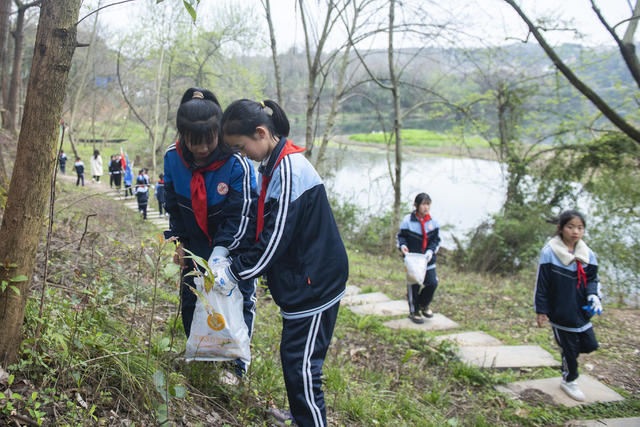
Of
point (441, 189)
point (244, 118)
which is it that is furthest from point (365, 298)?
point (441, 189)

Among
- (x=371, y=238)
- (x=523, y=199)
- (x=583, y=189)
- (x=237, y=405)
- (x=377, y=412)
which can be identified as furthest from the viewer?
(x=371, y=238)

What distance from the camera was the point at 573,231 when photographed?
3871 millimetres

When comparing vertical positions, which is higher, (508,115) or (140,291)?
(508,115)

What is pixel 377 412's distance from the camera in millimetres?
3135

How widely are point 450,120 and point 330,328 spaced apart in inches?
537

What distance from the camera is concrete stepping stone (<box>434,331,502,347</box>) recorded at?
16.8 feet

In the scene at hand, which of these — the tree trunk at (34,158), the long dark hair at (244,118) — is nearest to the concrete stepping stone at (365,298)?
the long dark hair at (244,118)

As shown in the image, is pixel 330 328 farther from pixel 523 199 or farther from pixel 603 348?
pixel 523 199

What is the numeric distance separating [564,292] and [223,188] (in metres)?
3.12

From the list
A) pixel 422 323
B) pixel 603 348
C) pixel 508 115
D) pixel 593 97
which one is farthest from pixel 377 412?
pixel 508 115

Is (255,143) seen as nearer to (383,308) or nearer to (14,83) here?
(383,308)

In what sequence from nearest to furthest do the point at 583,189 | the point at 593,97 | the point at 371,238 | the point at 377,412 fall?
1. the point at 377,412
2. the point at 593,97
3. the point at 583,189
4. the point at 371,238

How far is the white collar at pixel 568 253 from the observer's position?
→ 3.89 meters

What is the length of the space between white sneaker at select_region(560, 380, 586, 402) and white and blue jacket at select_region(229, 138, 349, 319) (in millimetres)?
2882
